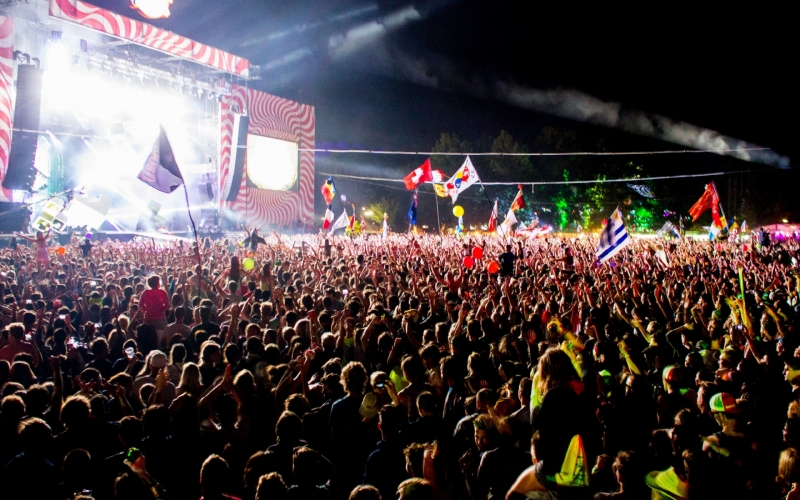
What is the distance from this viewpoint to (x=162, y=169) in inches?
524

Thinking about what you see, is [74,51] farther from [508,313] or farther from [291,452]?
[291,452]

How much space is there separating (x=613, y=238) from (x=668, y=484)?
8200mm

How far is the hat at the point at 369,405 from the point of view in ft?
14.8

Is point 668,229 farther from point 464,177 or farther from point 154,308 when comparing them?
point 154,308

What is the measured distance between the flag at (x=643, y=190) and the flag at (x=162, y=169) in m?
43.5

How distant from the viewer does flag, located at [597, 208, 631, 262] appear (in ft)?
35.9

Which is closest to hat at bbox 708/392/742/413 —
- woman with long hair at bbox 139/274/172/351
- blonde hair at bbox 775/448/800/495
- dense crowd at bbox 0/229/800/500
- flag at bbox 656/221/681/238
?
dense crowd at bbox 0/229/800/500

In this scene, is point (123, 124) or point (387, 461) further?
point (123, 124)

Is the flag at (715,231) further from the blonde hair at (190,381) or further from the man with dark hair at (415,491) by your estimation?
the man with dark hair at (415,491)

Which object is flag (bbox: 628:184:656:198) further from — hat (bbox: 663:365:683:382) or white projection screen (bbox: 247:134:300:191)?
hat (bbox: 663:365:683:382)

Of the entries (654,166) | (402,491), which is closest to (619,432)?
(402,491)

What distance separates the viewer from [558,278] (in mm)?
11211

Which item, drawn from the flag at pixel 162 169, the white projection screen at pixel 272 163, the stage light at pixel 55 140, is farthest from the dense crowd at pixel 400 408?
the white projection screen at pixel 272 163

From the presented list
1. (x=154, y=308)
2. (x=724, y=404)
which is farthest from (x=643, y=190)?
(x=724, y=404)
